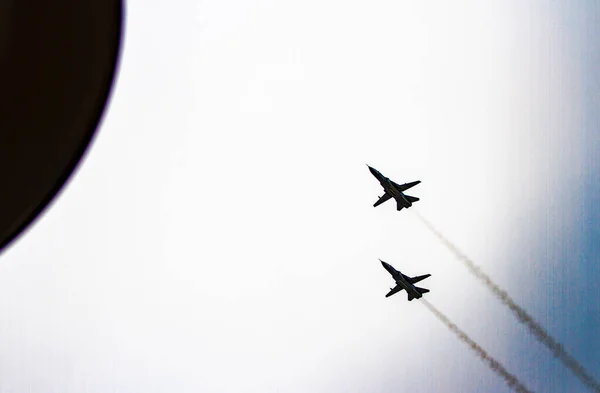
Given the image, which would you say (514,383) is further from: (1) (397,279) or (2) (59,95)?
(2) (59,95)

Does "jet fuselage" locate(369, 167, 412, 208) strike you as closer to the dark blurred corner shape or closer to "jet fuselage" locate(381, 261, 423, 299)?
"jet fuselage" locate(381, 261, 423, 299)

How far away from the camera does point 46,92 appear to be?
1771 mm

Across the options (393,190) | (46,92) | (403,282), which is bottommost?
(46,92)

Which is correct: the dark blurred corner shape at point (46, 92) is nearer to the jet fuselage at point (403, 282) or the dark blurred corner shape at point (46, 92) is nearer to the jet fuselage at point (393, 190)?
the jet fuselage at point (393, 190)

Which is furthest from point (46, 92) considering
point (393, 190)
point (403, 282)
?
point (403, 282)


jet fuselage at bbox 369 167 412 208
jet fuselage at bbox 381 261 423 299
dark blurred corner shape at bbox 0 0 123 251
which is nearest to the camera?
dark blurred corner shape at bbox 0 0 123 251

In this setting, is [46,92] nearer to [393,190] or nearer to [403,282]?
[393,190]

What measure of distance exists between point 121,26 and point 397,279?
7360cm

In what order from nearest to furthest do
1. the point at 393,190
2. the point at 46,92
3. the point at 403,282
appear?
1. the point at 46,92
2. the point at 393,190
3. the point at 403,282

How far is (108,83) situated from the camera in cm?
173

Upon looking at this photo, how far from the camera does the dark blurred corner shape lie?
1.73m

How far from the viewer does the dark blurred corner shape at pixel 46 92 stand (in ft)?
5.67

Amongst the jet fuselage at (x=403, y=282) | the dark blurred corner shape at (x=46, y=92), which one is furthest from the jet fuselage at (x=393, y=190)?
the dark blurred corner shape at (x=46, y=92)

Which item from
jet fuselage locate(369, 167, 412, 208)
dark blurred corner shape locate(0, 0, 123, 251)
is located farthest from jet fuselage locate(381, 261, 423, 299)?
dark blurred corner shape locate(0, 0, 123, 251)
